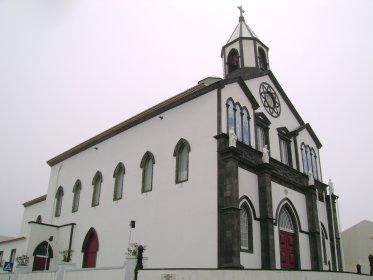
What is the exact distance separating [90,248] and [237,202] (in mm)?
12586

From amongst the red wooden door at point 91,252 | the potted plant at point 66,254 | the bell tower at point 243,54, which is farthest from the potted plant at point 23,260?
the bell tower at point 243,54

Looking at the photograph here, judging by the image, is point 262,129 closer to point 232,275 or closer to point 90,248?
point 232,275

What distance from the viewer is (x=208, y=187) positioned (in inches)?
708

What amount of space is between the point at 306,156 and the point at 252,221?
9.66 m

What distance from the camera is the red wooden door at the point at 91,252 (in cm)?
2433

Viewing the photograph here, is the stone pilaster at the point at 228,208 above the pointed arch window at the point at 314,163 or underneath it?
underneath

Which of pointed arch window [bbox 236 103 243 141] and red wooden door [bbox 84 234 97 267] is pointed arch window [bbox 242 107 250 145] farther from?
red wooden door [bbox 84 234 97 267]

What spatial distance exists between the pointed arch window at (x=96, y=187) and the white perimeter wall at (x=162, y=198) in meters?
0.41

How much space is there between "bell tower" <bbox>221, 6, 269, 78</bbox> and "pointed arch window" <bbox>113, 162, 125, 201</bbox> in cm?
922

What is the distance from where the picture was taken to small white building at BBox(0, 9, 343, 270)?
707 inches

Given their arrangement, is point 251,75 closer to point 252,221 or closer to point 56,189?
point 252,221

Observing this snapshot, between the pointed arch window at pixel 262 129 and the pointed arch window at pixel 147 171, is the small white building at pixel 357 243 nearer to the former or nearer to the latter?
the pointed arch window at pixel 262 129

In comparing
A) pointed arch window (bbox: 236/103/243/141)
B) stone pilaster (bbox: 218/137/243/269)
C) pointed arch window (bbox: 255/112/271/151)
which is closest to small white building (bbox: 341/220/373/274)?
pointed arch window (bbox: 255/112/271/151)

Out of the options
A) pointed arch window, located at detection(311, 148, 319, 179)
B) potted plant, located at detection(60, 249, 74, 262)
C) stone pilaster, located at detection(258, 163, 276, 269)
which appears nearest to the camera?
stone pilaster, located at detection(258, 163, 276, 269)
